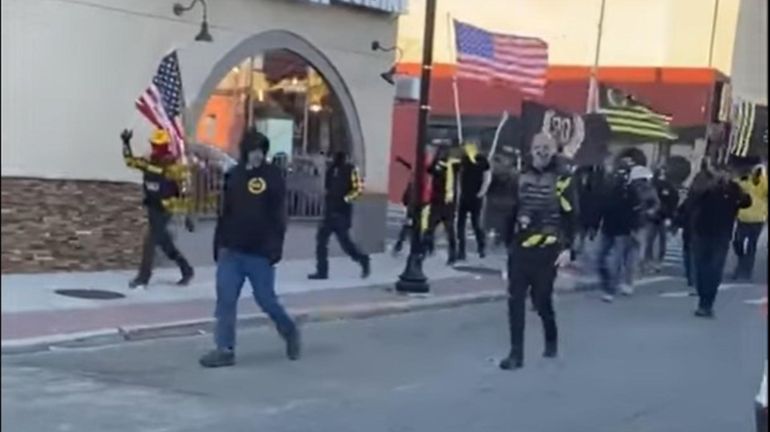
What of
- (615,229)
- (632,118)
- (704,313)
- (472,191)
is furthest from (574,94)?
(472,191)

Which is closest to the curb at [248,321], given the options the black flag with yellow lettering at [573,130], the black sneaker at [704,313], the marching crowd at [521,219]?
the marching crowd at [521,219]

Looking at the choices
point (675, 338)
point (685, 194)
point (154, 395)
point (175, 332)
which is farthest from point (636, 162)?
point (154, 395)

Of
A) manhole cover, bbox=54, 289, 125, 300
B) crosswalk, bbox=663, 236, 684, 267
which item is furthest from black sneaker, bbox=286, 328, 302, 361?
crosswalk, bbox=663, 236, 684, 267

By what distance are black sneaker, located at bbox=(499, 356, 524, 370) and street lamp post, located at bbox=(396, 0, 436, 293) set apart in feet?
14.6

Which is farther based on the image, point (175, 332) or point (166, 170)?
point (166, 170)

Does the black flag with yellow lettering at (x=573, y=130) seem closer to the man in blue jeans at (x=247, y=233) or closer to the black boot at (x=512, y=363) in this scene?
the black boot at (x=512, y=363)

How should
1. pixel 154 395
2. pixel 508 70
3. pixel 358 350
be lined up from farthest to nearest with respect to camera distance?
pixel 508 70
pixel 358 350
pixel 154 395

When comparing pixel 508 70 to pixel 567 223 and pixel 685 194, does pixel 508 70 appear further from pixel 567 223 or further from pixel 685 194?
pixel 567 223

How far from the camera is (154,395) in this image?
26.6 ft

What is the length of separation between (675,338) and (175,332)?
4.71 metres

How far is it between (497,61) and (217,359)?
362 inches

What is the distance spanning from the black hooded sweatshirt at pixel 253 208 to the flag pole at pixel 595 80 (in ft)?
7.36

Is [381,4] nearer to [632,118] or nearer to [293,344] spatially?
[632,118]

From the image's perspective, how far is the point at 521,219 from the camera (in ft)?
31.4
